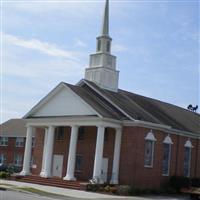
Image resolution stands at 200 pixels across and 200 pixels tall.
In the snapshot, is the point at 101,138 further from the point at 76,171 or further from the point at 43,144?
the point at 43,144

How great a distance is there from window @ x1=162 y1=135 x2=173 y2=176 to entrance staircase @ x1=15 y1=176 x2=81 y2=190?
7.82 metres

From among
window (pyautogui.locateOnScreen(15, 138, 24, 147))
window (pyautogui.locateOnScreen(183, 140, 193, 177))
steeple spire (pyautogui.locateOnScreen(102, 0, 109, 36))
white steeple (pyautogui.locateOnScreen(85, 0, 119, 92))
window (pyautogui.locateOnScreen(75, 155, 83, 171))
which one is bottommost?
window (pyautogui.locateOnScreen(75, 155, 83, 171))

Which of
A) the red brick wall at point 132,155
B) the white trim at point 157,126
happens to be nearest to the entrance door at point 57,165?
the red brick wall at point 132,155

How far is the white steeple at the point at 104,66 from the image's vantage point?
139 ft

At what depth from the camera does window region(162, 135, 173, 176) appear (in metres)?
40.7

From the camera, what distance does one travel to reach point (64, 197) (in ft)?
93.0

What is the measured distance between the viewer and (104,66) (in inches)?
1676

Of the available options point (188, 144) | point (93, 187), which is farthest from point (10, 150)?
point (93, 187)

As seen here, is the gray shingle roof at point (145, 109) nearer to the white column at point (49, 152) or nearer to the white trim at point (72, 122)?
→ the white trim at point (72, 122)

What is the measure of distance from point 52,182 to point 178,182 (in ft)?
32.6

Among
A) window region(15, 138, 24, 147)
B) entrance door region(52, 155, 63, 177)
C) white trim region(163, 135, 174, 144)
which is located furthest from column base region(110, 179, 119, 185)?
window region(15, 138, 24, 147)

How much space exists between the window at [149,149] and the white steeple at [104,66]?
651cm

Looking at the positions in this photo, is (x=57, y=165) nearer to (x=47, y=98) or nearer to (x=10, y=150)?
(x=47, y=98)

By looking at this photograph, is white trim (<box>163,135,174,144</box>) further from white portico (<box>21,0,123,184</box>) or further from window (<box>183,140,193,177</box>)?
white portico (<box>21,0,123,184</box>)
